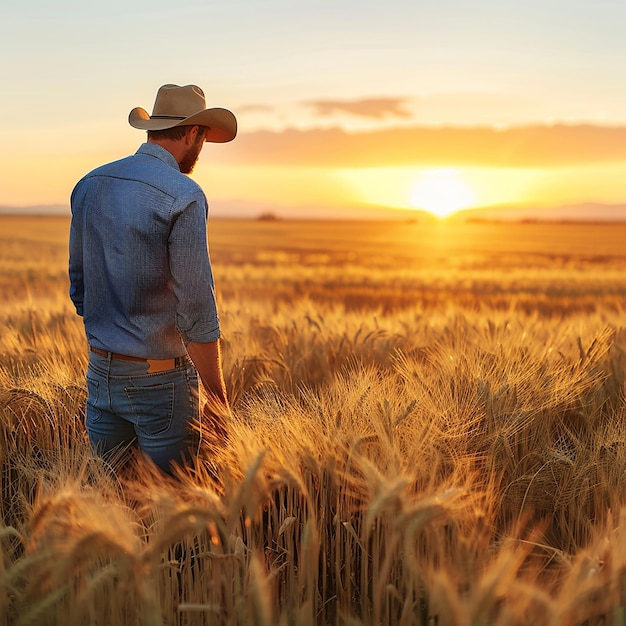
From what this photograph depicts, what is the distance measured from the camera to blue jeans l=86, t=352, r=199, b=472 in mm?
2252

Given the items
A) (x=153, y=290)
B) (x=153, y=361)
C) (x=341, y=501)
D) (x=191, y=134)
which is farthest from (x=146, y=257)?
(x=341, y=501)

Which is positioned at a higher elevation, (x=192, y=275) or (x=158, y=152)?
(x=158, y=152)

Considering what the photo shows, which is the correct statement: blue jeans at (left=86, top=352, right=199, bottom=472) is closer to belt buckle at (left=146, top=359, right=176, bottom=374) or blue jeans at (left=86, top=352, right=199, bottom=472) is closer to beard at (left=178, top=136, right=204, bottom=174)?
belt buckle at (left=146, top=359, right=176, bottom=374)

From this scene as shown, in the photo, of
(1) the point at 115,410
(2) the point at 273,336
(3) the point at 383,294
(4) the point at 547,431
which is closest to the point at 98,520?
(1) the point at 115,410

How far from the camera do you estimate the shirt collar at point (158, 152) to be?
232cm

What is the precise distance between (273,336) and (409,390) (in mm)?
1956

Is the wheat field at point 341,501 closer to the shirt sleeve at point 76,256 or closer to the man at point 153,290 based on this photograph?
the man at point 153,290

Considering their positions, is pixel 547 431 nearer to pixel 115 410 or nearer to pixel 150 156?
pixel 115 410

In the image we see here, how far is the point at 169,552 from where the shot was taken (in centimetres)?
184

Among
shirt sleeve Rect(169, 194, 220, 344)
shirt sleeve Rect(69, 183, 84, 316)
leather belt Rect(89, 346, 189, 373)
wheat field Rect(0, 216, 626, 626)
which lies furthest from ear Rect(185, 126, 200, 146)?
wheat field Rect(0, 216, 626, 626)

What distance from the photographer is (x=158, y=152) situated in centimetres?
232

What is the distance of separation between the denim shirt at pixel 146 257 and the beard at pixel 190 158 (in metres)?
0.07

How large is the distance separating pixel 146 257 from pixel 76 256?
391mm

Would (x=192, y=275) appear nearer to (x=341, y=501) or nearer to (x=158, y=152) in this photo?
(x=158, y=152)
